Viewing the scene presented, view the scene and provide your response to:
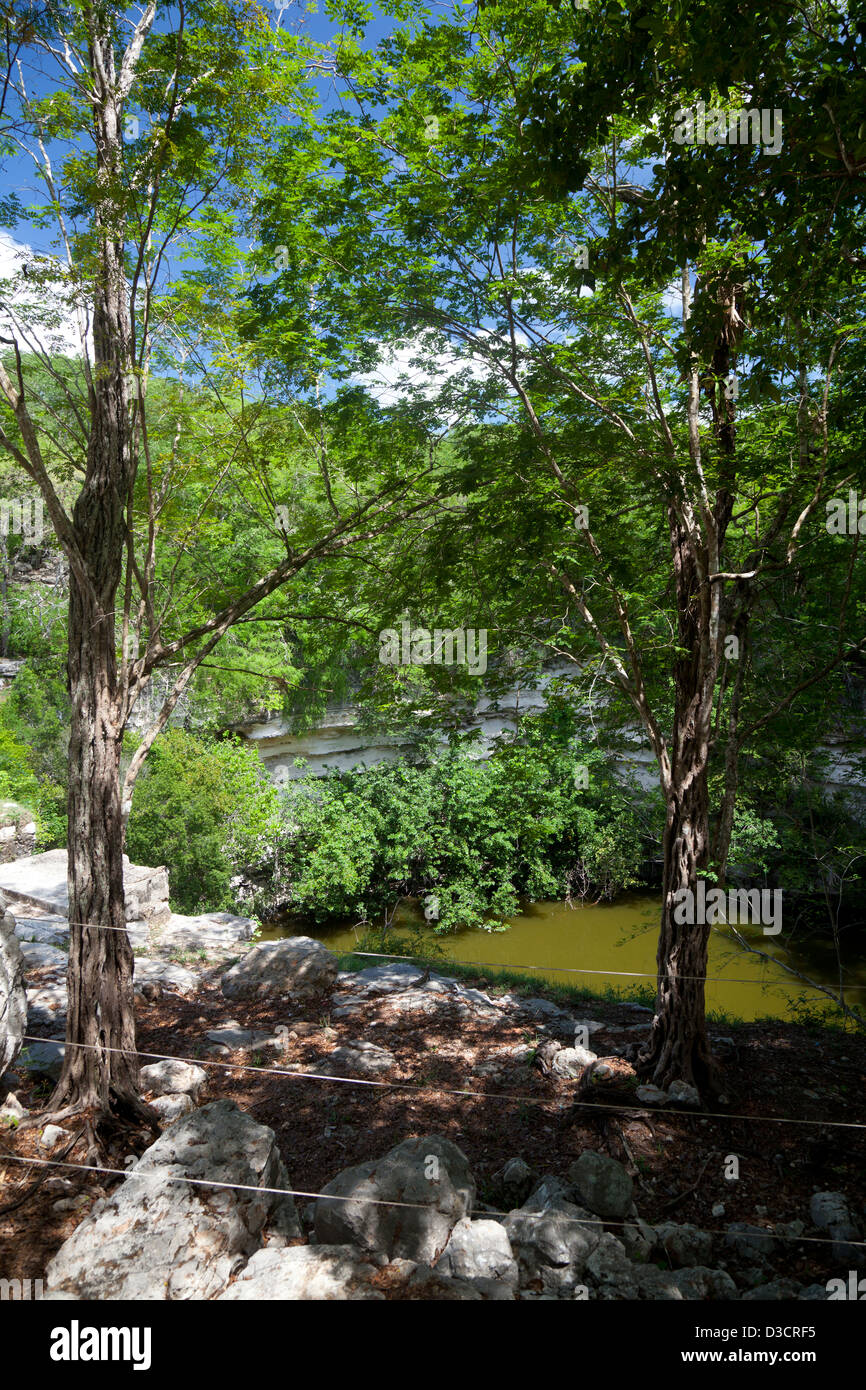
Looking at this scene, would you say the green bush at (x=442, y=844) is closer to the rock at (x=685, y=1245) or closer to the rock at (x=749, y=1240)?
the rock at (x=749, y=1240)

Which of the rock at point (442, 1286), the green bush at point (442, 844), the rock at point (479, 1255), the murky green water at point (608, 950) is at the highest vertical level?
the rock at point (442, 1286)

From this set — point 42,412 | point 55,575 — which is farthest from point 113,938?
point 55,575

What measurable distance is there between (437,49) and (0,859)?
15.5 meters

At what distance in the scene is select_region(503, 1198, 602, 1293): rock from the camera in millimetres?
2680

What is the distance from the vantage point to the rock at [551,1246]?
2680 millimetres

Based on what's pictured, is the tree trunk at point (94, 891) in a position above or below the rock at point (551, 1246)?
above

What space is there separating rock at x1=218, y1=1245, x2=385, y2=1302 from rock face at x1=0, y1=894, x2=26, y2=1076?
190 cm

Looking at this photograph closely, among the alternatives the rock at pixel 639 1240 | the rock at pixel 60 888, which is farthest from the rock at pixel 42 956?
the rock at pixel 639 1240

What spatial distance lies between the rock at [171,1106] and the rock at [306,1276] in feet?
5.31

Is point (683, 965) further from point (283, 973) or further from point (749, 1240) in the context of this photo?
point (283, 973)

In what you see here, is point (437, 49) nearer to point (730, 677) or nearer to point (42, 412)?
point (42, 412)

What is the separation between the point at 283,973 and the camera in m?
6.62

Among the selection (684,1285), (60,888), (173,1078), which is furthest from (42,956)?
(684,1285)

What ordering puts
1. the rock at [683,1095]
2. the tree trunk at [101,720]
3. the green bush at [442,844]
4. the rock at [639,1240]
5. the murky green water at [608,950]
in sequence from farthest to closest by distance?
the green bush at [442,844], the murky green water at [608,950], the rock at [683,1095], the tree trunk at [101,720], the rock at [639,1240]
